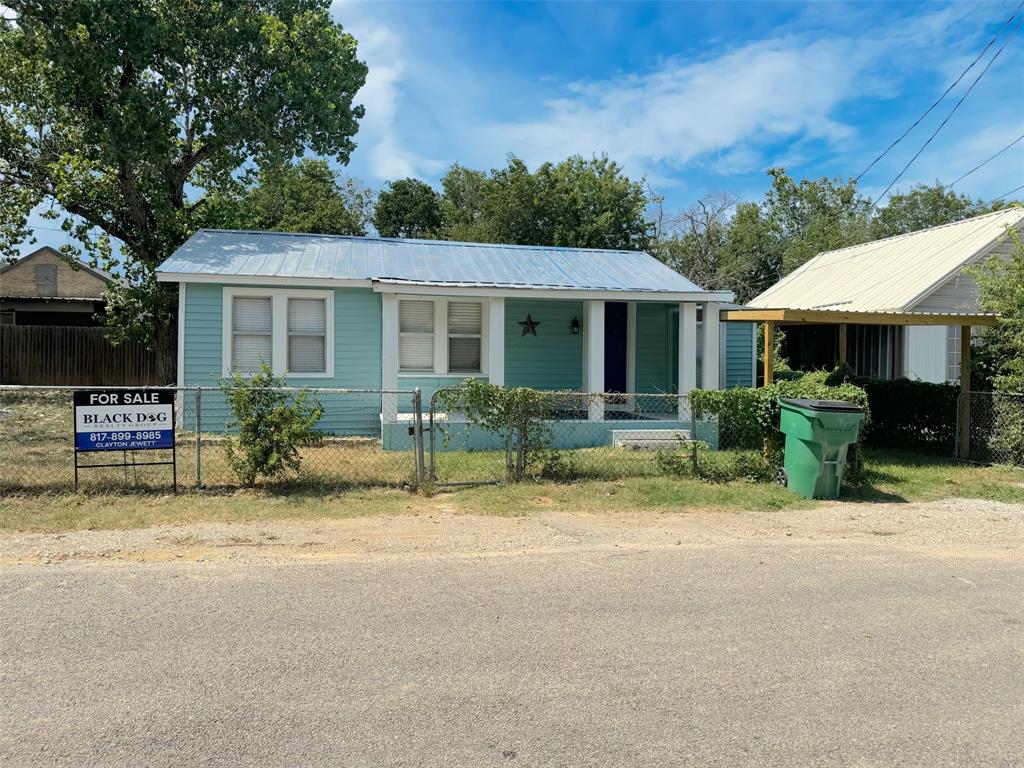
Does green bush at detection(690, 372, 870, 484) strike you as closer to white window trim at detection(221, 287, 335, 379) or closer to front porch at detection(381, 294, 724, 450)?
front porch at detection(381, 294, 724, 450)

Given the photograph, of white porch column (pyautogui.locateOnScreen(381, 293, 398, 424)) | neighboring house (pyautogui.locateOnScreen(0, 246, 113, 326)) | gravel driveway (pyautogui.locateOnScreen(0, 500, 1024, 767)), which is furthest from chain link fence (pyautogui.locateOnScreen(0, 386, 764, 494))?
neighboring house (pyautogui.locateOnScreen(0, 246, 113, 326))

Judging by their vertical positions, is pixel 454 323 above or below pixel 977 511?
above

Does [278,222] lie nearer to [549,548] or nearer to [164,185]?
[164,185]

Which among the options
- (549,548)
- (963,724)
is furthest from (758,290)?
(963,724)

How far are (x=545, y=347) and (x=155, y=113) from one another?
10.2 metres

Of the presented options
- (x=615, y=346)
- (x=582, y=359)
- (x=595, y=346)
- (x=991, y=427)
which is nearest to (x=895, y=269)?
(x=991, y=427)

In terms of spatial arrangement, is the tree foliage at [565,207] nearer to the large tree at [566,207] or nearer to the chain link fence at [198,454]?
the large tree at [566,207]

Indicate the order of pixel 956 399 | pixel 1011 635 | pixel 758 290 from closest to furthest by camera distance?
1. pixel 1011 635
2. pixel 956 399
3. pixel 758 290

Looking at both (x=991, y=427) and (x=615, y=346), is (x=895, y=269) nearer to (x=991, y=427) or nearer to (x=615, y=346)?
(x=991, y=427)

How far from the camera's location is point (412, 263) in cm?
1441

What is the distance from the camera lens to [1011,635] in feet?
14.9

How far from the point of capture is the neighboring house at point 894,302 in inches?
522

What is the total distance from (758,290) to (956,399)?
25.7 m

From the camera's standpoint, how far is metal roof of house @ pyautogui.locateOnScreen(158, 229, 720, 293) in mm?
12906
